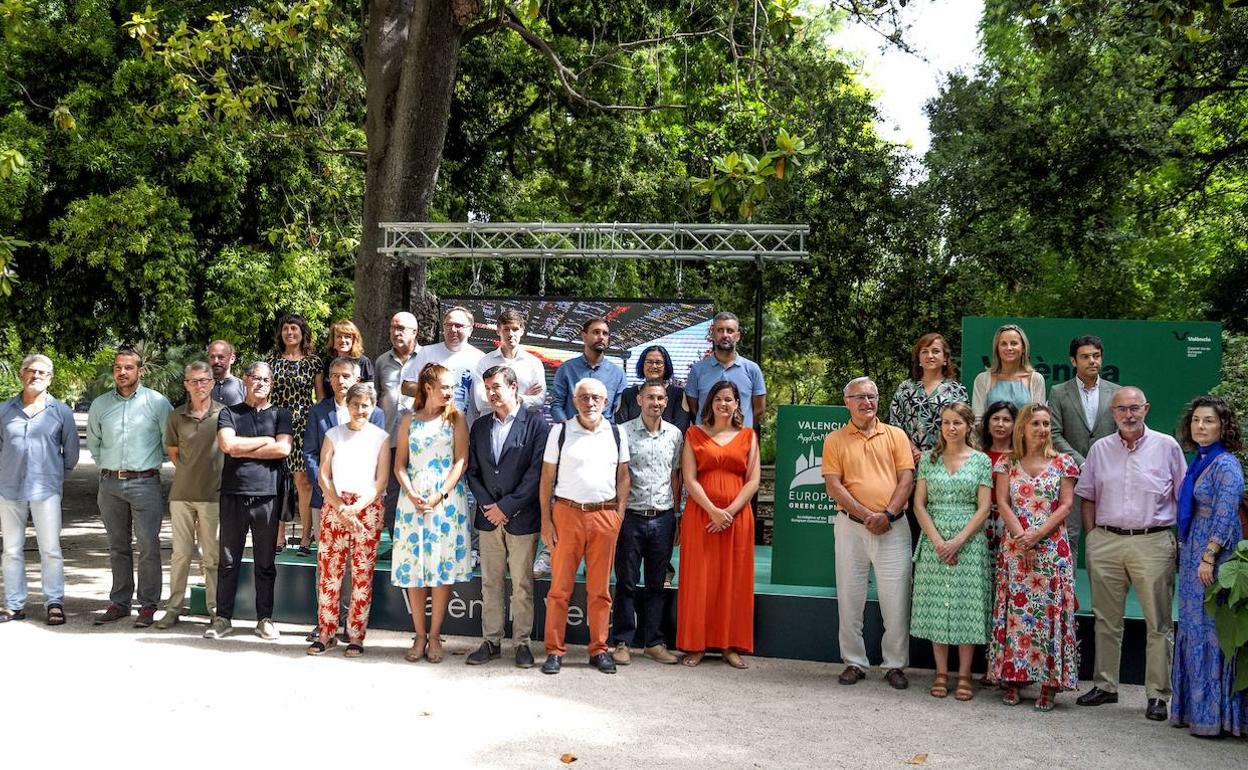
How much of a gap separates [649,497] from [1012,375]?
2.46 metres

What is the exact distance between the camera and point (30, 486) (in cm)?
751

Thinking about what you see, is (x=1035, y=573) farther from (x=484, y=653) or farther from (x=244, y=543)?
(x=244, y=543)

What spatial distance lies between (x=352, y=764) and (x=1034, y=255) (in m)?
13.1

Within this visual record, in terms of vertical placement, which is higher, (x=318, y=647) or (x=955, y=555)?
(x=955, y=555)

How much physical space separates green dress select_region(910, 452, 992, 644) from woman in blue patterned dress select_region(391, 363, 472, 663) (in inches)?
108

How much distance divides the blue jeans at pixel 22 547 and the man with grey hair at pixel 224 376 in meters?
1.30

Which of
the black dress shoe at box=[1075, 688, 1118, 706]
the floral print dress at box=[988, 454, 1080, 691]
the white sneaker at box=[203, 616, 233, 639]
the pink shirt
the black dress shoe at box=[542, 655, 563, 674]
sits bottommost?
the black dress shoe at box=[1075, 688, 1118, 706]

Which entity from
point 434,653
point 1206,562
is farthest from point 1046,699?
point 434,653

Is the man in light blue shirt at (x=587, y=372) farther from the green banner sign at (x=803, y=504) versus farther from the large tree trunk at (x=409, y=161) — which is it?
the large tree trunk at (x=409, y=161)

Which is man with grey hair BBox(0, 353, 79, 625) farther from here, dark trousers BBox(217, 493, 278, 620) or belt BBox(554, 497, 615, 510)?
belt BBox(554, 497, 615, 510)

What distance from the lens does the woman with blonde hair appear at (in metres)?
6.93

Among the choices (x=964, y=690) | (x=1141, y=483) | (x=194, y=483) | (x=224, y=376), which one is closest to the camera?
(x=1141, y=483)

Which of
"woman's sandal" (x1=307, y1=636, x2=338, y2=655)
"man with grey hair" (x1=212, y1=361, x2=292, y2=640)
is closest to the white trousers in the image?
"woman's sandal" (x1=307, y1=636, x2=338, y2=655)

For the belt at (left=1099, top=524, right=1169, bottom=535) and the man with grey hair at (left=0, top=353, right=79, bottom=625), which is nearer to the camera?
the belt at (left=1099, top=524, right=1169, bottom=535)
